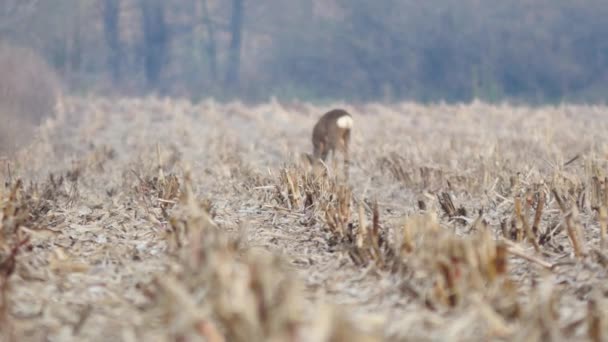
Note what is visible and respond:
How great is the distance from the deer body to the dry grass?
57.9 inches

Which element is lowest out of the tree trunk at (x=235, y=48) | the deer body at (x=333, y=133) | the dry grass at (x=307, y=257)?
the dry grass at (x=307, y=257)

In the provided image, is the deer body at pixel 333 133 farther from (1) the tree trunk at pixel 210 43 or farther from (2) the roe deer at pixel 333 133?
(1) the tree trunk at pixel 210 43

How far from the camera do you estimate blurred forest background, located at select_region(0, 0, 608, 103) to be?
26484 mm

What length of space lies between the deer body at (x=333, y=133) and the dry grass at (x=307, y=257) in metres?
1.47

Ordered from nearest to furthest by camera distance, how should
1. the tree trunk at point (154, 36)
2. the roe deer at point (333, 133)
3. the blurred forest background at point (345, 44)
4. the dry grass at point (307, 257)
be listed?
the dry grass at point (307, 257) < the roe deer at point (333, 133) < the blurred forest background at point (345, 44) < the tree trunk at point (154, 36)

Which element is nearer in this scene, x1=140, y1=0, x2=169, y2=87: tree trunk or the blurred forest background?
the blurred forest background

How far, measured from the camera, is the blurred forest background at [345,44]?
86.9 ft

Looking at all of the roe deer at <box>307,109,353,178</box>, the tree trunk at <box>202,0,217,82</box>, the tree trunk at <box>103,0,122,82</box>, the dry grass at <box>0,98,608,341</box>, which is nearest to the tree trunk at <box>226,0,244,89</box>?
the tree trunk at <box>202,0,217,82</box>

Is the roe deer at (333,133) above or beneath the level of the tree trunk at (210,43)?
beneath

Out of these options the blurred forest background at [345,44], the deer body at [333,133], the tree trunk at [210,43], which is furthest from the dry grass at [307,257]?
the tree trunk at [210,43]

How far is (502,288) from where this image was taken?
7.16 feet

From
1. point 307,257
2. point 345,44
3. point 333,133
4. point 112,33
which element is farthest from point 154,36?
point 307,257

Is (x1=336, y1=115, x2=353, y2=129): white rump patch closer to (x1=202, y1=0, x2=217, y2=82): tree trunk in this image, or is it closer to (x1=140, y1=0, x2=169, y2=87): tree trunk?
(x1=202, y1=0, x2=217, y2=82): tree trunk

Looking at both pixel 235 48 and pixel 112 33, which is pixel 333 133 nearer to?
pixel 235 48
